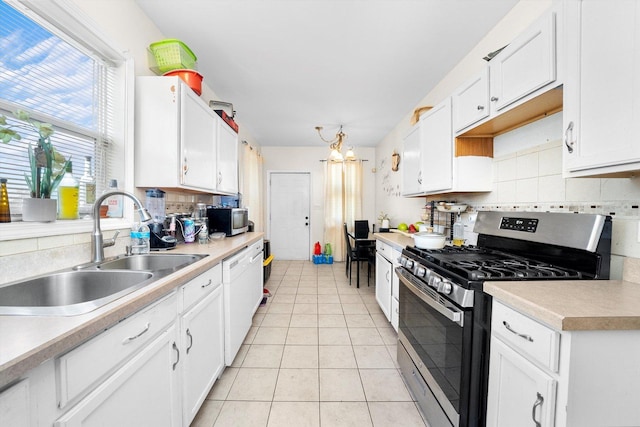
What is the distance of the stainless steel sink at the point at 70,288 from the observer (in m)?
0.89

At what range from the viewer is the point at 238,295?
6.35 ft

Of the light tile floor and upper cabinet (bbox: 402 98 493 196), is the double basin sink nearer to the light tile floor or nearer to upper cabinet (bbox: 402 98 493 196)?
the light tile floor

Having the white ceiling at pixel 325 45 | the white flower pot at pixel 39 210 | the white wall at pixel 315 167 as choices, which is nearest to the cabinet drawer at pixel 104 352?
the white flower pot at pixel 39 210

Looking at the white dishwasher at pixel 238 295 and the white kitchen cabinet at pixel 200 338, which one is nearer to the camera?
the white kitchen cabinet at pixel 200 338

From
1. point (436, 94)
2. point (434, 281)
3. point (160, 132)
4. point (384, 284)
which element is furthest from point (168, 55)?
point (384, 284)

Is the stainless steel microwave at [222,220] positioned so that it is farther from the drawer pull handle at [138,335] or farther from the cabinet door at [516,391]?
the cabinet door at [516,391]

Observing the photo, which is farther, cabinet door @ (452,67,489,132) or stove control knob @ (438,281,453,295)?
cabinet door @ (452,67,489,132)

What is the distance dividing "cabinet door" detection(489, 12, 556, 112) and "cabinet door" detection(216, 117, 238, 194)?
2177 millimetres

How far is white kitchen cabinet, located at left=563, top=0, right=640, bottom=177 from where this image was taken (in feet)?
2.68

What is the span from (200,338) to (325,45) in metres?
2.30

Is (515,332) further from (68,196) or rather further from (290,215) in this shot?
(290,215)

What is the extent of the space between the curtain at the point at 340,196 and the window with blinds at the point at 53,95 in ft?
13.0

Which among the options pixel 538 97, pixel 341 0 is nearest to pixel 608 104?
pixel 538 97

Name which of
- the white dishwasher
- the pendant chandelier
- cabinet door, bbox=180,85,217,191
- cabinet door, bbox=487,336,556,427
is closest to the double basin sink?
the white dishwasher
